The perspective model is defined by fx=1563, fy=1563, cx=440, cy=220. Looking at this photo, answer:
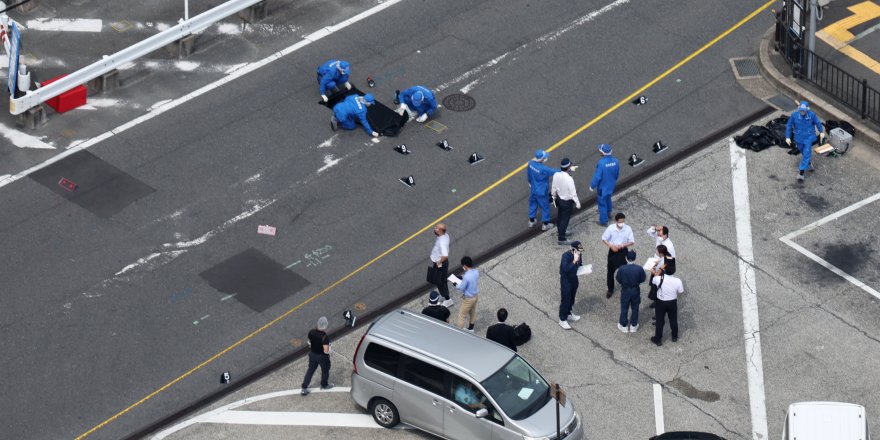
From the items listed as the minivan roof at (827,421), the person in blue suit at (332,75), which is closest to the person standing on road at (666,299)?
the minivan roof at (827,421)

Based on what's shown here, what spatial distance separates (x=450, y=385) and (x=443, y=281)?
3.98m

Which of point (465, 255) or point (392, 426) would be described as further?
point (465, 255)

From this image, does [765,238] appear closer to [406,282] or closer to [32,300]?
[406,282]

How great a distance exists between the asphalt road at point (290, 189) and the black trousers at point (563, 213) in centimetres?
110

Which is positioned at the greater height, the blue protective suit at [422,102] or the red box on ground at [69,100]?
the red box on ground at [69,100]

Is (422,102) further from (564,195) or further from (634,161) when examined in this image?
(564,195)

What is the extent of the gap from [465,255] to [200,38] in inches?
394

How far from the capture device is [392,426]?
1000 inches

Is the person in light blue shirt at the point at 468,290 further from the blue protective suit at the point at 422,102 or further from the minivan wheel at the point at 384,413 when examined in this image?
the blue protective suit at the point at 422,102

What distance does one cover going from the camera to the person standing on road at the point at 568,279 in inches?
1069

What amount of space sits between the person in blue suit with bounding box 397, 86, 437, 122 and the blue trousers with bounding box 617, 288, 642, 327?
7.28 m

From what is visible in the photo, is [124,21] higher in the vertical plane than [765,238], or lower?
higher

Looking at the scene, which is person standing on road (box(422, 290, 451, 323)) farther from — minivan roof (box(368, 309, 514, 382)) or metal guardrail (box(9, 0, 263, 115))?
metal guardrail (box(9, 0, 263, 115))

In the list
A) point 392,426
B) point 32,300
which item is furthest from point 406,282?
point 32,300
